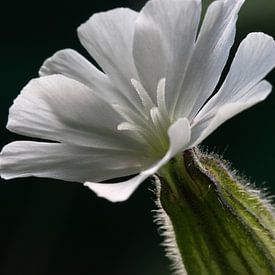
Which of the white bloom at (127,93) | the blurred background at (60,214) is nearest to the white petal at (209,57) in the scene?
the white bloom at (127,93)

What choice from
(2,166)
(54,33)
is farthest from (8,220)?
(2,166)

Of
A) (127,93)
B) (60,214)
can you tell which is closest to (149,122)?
(127,93)

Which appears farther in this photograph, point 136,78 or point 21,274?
point 21,274

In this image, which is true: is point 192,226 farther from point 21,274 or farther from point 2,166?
point 21,274

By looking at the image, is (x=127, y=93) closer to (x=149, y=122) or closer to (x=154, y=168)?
(x=149, y=122)

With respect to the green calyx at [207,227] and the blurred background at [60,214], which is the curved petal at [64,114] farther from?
the blurred background at [60,214]

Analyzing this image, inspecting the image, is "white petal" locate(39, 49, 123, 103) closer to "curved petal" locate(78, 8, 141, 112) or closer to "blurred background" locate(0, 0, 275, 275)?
"curved petal" locate(78, 8, 141, 112)
